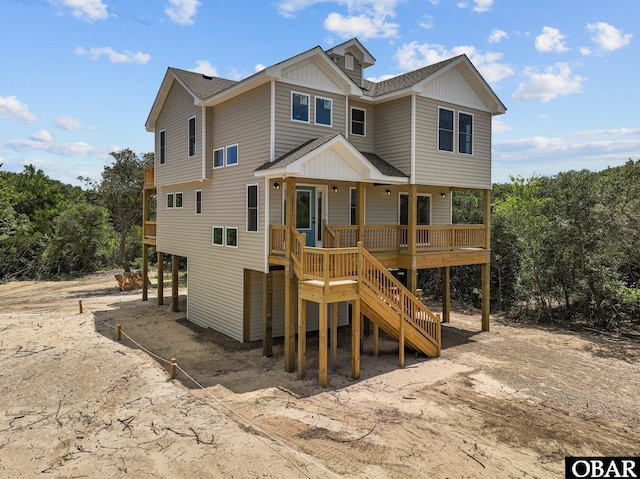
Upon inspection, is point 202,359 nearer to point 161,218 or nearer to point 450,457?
point 450,457

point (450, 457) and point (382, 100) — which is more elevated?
point (382, 100)

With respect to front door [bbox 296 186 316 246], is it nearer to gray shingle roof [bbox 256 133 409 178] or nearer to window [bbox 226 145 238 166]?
gray shingle roof [bbox 256 133 409 178]

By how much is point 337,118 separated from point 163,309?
13.7m

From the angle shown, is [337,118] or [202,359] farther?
[337,118]

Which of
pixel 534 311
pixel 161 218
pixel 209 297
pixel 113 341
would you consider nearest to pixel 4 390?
pixel 113 341

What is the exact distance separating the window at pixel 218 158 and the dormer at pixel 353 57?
5.94 m

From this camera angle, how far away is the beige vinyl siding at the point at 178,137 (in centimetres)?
1859

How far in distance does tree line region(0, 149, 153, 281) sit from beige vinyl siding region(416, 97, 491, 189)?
79.2 ft

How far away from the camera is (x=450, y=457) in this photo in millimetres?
8430

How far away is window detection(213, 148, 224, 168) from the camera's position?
17453mm

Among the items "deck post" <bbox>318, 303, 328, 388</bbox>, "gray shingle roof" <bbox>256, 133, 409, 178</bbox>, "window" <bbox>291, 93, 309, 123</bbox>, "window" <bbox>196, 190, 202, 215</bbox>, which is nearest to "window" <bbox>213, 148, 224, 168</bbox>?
"window" <bbox>196, 190, 202, 215</bbox>

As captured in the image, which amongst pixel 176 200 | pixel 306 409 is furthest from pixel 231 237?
pixel 306 409

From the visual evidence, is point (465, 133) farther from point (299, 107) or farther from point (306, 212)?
point (306, 212)

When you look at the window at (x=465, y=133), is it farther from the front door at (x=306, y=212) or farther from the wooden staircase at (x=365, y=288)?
the wooden staircase at (x=365, y=288)
